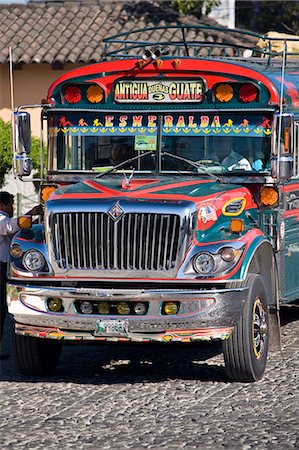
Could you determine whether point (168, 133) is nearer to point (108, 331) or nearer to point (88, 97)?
point (88, 97)

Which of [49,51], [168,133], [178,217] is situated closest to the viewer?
[178,217]

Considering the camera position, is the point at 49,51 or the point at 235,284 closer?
the point at 235,284

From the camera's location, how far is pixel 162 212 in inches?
364

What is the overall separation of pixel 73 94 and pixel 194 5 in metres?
16.2

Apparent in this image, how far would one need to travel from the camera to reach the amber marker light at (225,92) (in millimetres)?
10391

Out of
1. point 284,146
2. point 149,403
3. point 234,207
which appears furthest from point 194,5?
point 149,403

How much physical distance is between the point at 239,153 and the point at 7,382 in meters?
2.73

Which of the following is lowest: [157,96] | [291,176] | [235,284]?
[235,284]

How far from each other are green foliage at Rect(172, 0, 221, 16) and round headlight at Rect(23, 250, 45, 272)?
56.9ft

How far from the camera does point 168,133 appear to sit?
10.5m

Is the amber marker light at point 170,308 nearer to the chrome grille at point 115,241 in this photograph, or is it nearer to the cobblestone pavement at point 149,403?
the chrome grille at point 115,241

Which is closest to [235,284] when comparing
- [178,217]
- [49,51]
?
[178,217]

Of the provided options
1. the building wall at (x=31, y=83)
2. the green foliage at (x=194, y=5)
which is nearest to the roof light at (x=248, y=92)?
the building wall at (x=31, y=83)

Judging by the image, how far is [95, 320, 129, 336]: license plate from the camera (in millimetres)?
9266
